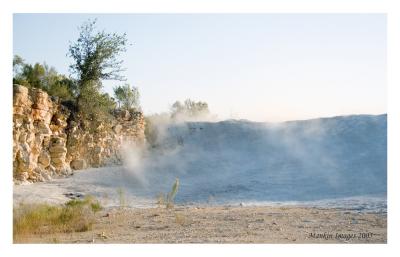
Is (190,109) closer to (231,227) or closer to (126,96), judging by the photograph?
(126,96)

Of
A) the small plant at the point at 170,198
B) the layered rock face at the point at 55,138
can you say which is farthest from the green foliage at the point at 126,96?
the small plant at the point at 170,198

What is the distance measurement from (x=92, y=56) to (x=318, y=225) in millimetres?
9087

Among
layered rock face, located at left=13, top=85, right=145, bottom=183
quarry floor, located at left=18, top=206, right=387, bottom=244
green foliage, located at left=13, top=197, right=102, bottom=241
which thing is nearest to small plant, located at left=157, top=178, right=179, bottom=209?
quarry floor, located at left=18, top=206, right=387, bottom=244

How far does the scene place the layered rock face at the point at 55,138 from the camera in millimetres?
12109

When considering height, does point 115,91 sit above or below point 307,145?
above

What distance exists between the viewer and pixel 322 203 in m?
12.5

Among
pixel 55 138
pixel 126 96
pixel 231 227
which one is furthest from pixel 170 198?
pixel 126 96

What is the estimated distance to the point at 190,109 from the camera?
74.0 ft

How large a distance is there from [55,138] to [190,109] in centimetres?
940

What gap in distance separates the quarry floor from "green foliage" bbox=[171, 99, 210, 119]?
11187 millimetres

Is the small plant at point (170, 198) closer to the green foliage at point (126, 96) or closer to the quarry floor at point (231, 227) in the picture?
the quarry floor at point (231, 227)

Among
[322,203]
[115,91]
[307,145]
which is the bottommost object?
[322,203]
